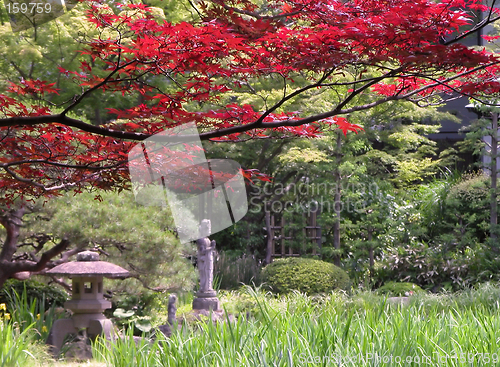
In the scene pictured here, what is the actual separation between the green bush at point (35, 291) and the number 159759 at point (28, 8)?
5.08 meters

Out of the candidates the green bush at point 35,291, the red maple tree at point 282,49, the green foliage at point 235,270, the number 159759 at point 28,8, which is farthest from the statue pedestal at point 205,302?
the number 159759 at point 28,8

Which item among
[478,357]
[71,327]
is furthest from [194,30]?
[71,327]

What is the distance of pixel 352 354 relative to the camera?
9.22 ft

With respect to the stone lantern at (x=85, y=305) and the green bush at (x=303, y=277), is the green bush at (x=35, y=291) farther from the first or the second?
the green bush at (x=303, y=277)

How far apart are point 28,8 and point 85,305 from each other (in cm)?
642

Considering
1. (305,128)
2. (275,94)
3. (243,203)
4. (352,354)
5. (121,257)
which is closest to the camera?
(352,354)

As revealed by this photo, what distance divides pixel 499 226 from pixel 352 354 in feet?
24.9

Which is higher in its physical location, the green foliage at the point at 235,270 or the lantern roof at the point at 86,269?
the lantern roof at the point at 86,269

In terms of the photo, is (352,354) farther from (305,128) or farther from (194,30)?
(194,30)

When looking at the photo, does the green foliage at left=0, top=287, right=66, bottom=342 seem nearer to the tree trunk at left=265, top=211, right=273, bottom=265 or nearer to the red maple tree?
the red maple tree

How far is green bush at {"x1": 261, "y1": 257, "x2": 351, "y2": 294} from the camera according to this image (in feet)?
27.3

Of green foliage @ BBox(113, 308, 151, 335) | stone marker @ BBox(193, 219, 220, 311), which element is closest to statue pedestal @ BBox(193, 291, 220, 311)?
stone marker @ BBox(193, 219, 220, 311)

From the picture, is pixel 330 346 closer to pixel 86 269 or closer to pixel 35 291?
pixel 86 269

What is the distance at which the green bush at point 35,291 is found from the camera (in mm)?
7340
